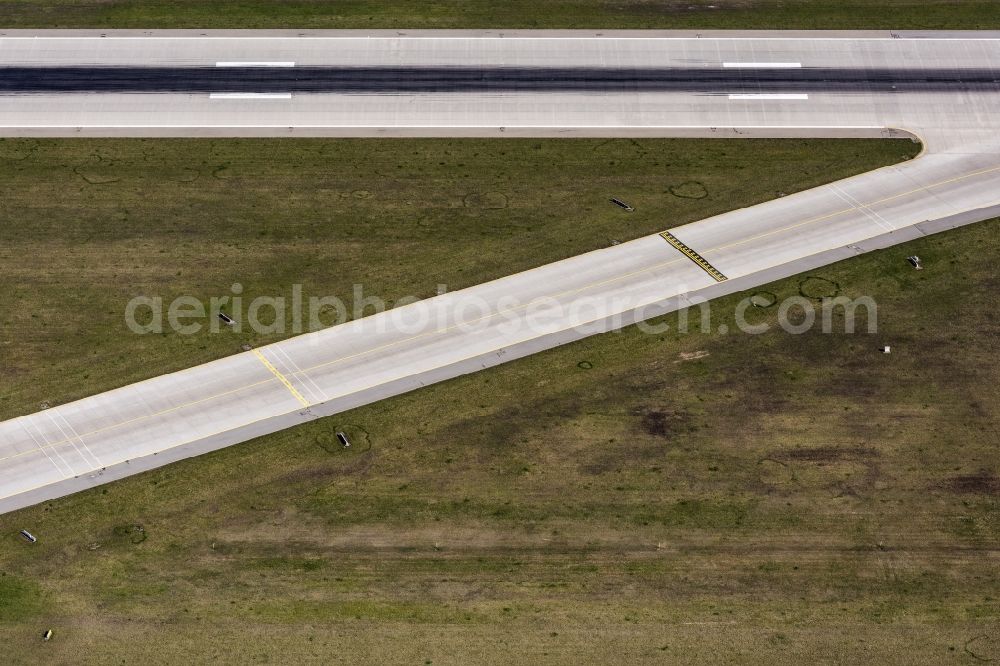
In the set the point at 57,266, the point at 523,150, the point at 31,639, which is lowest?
the point at 31,639

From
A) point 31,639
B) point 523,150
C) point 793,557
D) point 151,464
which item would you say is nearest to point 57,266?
point 151,464

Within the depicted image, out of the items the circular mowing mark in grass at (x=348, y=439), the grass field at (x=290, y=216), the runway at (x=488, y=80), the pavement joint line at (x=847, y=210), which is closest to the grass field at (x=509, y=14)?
the runway at (x=488, y=80)

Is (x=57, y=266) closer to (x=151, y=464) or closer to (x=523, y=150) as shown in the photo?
(x=151, y=464)

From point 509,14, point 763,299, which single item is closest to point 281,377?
point 763,299

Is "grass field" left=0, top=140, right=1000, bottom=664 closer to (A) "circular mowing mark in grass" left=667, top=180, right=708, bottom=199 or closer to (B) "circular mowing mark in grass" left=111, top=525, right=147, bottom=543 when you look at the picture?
(B) "circular mowing mark in grass" left=111, top=525, right=147, bottom=543

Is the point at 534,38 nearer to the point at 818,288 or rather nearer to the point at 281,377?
the point at 818,288

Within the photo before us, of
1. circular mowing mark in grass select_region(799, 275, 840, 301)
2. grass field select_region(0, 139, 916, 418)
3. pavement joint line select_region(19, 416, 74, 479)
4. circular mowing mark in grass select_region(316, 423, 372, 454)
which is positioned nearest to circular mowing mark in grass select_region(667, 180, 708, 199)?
grass field select_region(0, 139, 916, 418)
